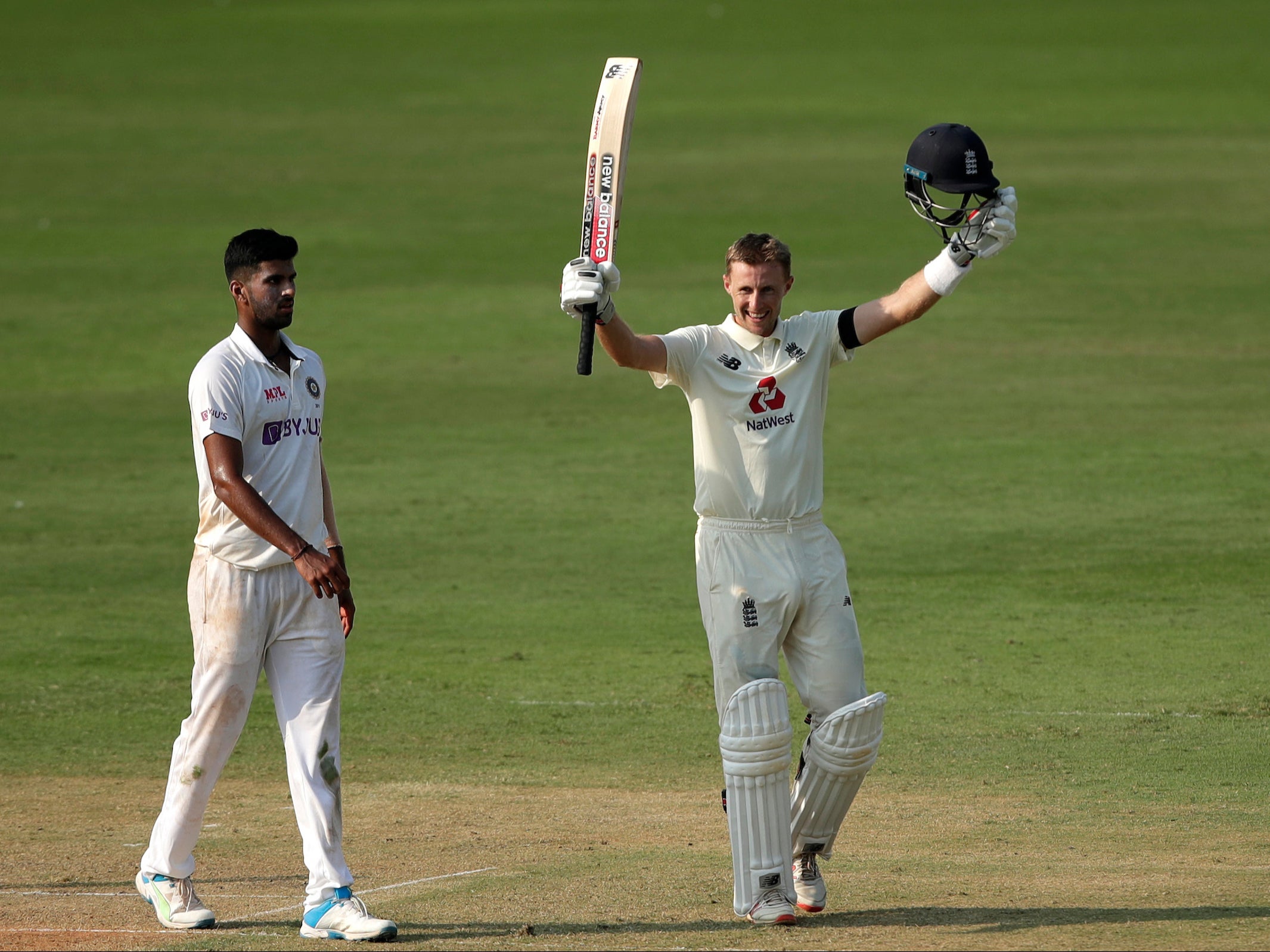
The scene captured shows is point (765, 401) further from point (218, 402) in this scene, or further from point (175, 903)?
point (175, 903)

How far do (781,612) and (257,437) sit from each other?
175cm

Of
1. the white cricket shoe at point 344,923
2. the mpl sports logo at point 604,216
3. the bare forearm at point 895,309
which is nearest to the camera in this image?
the white cricket shoe at point 344,923

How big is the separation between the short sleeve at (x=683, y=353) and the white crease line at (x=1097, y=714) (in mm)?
3719

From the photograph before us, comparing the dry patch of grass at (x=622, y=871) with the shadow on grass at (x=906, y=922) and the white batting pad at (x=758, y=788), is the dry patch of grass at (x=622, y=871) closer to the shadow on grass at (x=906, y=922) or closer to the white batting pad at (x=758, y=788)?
the shadow on grass at (x=906, y=922)

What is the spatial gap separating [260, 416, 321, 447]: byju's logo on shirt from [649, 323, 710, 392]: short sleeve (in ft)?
3.66

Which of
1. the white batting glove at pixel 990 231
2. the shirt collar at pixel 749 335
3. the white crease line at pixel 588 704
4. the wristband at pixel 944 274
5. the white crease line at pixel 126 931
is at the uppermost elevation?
the white batting glove at pixel 990 231

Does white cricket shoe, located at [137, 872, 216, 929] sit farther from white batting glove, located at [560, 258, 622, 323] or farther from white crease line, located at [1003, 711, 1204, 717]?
white crease line, located at [1003, 711, 1204, 717]

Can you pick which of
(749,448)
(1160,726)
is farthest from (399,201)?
(749,448)

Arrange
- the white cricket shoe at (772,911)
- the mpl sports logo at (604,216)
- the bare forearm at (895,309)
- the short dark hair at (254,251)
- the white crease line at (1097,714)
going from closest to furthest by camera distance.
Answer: the white cricket shoe at (772,911) → the short dark hair at (254,251) → the bare forearm at (895,309) → the mpl sports logo at (604,216) → the white crease line at (1097,714)

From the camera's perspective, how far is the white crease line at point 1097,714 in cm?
902

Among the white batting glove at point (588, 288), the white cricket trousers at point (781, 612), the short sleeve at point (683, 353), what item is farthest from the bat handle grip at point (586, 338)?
the white cricket trousers at point (781, 612)

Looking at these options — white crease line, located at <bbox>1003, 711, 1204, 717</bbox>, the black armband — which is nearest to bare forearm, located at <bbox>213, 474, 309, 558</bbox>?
the black armband

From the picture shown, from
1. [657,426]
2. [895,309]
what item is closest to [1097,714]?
[895,309]

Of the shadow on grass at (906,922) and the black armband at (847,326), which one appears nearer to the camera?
the shadow on grass at (906,922)
